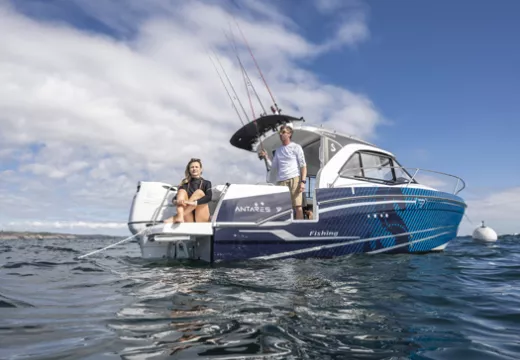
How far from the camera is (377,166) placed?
8500 mm

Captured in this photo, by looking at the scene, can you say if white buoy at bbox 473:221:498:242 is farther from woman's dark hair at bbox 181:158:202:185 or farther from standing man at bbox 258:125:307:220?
woman's dark hair at bbox 181:158:202:185

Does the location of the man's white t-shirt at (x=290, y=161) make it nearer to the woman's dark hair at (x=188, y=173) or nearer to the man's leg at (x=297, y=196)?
the man's leg at (x=297, y=196)

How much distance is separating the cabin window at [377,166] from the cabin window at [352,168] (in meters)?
0.17

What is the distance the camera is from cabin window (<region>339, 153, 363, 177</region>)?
25.3 ft

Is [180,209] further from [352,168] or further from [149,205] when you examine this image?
[352,168]

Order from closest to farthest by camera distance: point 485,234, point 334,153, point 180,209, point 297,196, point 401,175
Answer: point 180,209
point 297,196
point 334,153
point 401,175
point 485,234

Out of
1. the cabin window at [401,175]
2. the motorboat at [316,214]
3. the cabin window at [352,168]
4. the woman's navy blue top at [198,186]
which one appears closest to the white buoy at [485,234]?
the motorboat at [316,214]

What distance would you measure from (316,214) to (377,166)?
2526mm

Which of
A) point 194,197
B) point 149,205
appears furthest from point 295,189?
point 149,205

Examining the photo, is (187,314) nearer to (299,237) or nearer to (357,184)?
(299,237)

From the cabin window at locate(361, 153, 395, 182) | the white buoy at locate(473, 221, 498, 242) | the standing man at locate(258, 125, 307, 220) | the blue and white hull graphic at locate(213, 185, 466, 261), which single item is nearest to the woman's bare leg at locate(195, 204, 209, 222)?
the blue and white hull graphic at locate(213, 185, 466, 261)

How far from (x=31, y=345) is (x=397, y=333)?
252 centimetres

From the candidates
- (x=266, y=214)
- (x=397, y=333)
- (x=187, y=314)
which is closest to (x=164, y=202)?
(x=266, y=214)

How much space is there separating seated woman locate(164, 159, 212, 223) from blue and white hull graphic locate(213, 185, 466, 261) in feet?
1.60
